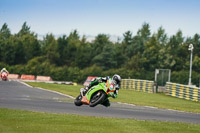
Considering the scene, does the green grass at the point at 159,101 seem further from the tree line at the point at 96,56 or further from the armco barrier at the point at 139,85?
the tree line at the point at 96,56

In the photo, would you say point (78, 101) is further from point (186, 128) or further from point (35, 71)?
point (35, 71)

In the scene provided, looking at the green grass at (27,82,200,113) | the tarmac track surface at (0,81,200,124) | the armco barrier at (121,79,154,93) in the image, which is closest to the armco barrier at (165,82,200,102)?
the green grass at (27,82,200,113)

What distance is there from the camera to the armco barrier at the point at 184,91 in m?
33.2

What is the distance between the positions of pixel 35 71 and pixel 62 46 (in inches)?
717

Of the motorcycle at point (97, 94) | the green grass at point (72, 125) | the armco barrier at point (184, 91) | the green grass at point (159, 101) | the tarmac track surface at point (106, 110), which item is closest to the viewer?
the green grass at point (72, 125)

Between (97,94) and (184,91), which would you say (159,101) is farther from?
(97,94)

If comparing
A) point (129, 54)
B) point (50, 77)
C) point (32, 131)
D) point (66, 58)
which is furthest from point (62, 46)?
point (32, 131)

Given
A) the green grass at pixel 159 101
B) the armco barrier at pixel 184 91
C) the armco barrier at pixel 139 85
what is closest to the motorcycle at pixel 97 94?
the green grass at pixel 159 101

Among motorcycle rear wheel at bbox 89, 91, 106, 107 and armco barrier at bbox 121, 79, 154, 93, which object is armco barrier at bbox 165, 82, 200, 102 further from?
motorcycle rear wheel at bbox 89, 91, 106, 107

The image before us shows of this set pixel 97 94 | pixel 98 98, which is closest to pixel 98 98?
pixel 98 98

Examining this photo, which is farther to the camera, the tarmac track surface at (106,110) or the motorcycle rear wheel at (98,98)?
the tarmac track surface at (106,110)

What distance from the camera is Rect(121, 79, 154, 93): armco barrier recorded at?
43.9m

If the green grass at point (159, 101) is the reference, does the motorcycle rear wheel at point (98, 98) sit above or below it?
above

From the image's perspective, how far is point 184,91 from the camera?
117ft
